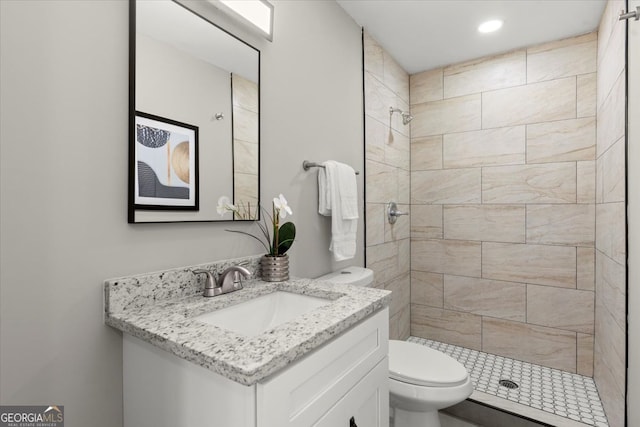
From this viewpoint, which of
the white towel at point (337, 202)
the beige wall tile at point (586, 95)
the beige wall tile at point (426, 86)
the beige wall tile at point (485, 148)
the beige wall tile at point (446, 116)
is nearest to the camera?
the white towel at point (337, 202)

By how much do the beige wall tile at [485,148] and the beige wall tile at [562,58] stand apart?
1.31ft

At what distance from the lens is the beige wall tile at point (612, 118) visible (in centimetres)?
160

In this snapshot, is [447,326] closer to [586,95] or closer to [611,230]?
[611,230]

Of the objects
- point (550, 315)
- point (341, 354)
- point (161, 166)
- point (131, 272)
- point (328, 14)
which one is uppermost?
point (328, 14)

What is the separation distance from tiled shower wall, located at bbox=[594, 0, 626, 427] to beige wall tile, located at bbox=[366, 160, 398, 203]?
1263 millimetres

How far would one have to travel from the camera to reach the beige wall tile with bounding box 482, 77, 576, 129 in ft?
7.56

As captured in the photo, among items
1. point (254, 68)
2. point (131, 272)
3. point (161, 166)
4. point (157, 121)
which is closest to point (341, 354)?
point (131, 272)

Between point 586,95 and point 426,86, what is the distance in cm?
109

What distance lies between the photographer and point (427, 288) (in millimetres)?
2828

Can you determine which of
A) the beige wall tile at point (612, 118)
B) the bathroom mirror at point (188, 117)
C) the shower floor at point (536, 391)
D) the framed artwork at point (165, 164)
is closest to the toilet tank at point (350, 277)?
the bathroom mirror at point (188, 117)

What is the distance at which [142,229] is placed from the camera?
1.02 meters

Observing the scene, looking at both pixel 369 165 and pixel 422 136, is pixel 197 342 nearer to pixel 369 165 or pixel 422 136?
pixel 369 165

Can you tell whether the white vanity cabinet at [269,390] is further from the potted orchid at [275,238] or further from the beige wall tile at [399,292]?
the beige wall tile at [399,292]

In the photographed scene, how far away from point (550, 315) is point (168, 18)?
2.82 meters
